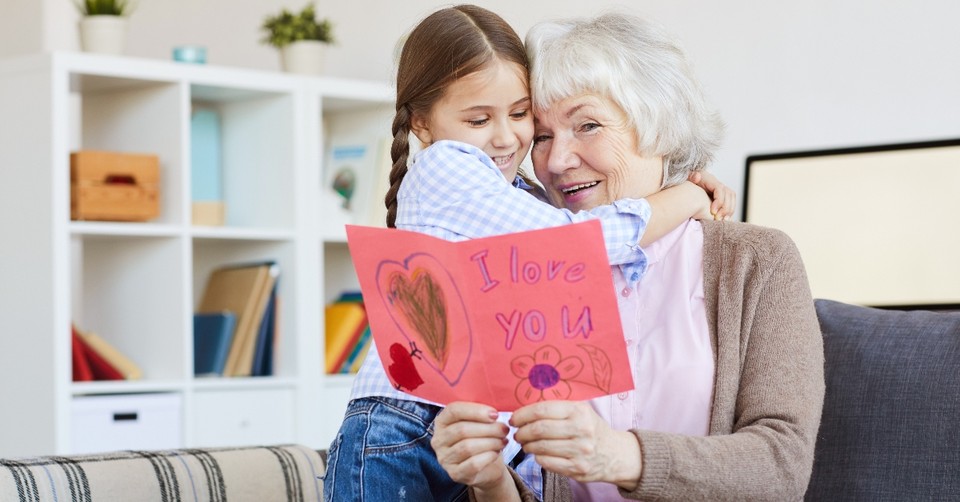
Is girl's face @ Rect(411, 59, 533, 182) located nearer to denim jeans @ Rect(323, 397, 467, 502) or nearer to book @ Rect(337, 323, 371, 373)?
denim jeans @ Rect(323, 397, 467, 502)

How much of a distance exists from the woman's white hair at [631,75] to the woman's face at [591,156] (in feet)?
0.05

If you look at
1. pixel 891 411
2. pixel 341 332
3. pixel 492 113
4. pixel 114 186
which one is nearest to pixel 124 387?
pixel 114 186

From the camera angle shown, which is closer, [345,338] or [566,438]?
[566,438]

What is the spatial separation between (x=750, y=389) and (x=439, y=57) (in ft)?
1.95

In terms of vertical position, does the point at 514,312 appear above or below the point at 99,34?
below

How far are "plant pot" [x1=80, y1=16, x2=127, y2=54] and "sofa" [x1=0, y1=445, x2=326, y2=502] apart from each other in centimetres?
197

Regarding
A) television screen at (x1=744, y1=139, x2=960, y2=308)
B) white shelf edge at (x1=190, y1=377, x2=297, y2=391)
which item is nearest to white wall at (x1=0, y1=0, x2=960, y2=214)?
television screen at (x1=744, y1=139, x2=960, y2=308)

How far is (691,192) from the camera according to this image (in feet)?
5.23

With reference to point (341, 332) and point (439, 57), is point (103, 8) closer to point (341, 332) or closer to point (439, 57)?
point (341, 332)

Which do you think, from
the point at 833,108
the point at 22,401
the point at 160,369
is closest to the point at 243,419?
the point at 160,369

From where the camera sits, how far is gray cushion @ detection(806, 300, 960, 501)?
158cm

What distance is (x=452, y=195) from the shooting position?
146cm

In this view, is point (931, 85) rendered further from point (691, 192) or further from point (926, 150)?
point (691, 192)

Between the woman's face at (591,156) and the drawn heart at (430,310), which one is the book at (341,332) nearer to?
the woman's face at (591,156)
